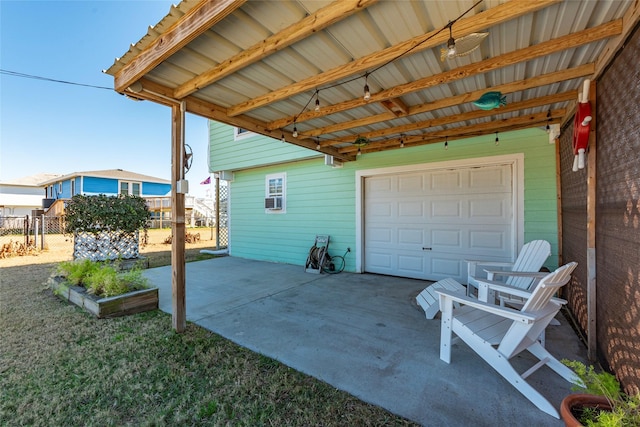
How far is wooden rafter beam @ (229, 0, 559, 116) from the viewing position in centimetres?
170

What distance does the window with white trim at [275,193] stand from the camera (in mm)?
7211

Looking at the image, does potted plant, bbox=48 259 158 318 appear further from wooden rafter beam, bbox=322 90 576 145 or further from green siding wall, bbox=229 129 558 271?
wooden rafter beam, bbox=322 90 576 145

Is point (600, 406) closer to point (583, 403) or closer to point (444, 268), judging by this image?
point (583, 403)

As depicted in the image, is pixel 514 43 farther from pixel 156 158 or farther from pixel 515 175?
pixel 156 158

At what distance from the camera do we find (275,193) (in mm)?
7414

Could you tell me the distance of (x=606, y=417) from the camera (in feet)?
3.94

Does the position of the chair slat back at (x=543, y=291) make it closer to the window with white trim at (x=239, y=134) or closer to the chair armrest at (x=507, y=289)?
the chair armrest at (x=507, y=289)

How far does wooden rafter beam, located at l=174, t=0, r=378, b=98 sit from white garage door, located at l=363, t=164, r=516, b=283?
4.02m

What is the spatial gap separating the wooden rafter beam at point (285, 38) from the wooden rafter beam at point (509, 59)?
4.28 feet

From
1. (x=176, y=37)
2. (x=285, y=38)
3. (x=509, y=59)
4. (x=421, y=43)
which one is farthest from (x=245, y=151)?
(x=509, y=59)

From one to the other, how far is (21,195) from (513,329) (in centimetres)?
3267

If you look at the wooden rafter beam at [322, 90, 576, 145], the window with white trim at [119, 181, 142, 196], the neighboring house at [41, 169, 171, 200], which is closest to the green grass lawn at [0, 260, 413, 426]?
the wooden rafter beam at [322, 90, 576, 145]

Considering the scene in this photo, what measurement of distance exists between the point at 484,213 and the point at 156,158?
2450 cm

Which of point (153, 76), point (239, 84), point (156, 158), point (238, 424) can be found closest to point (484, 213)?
point (239, 84)
